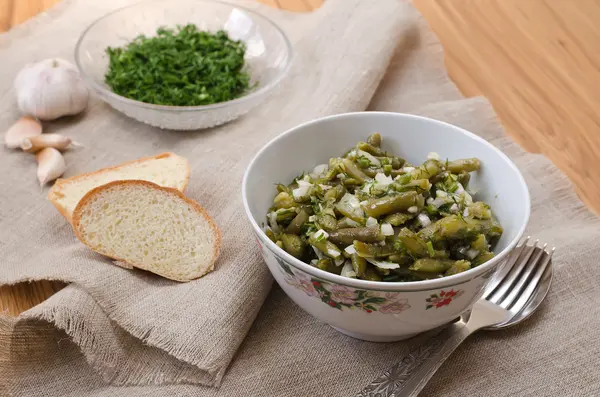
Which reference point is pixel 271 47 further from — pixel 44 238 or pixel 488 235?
pixel 488 235

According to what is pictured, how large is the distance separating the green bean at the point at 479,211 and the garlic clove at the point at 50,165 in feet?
5.24

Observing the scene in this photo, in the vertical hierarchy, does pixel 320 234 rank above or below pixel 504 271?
above

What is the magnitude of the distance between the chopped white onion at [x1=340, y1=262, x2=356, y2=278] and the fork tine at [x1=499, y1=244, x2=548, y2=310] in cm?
56

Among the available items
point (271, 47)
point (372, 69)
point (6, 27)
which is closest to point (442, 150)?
point (372, 69)

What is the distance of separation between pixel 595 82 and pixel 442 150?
4.83 feet

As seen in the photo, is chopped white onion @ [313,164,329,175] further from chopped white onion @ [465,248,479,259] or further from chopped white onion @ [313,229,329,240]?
chopped white onion @ [465,248,479,259]

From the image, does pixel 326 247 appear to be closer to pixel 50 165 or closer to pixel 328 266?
pixel 328 266

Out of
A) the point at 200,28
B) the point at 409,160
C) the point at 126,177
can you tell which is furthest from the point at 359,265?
the point at 200,28

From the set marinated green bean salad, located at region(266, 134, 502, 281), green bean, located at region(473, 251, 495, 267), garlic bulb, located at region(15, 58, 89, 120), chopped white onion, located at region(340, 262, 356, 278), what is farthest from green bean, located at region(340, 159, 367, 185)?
garlic bulb, located at region(15, 58, 89, 120)

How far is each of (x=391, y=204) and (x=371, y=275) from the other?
0.21m

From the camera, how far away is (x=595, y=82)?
129 inches

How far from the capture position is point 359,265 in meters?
1.75

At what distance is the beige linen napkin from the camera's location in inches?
76.4

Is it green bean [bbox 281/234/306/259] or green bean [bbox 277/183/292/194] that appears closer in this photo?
green bean [bbox 281/234/306/259]
